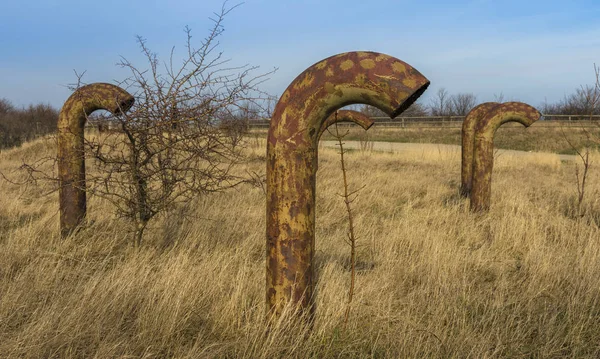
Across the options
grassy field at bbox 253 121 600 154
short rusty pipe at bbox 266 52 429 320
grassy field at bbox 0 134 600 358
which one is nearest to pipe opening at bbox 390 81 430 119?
short rusty pipe at bbox 266 52 429 320

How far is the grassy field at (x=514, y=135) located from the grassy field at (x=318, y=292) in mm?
16553

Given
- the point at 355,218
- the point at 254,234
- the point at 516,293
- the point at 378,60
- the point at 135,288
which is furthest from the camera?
the point at 355,218

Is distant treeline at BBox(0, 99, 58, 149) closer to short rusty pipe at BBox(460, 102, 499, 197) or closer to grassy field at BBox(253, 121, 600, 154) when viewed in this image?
grassy field at BBox(253, 121, 600, 154)

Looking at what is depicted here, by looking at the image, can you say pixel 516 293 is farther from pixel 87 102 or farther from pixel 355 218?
pixel 87 102

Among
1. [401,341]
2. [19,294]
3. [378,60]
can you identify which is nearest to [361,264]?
[401,341]

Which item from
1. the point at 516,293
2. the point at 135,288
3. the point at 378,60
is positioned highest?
the point at 378,60

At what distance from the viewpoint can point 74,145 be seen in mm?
3873

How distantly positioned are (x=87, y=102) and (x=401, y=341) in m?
3.21

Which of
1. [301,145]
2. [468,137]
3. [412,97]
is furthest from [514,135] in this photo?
[301,145]

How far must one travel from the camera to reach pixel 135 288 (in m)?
2.68

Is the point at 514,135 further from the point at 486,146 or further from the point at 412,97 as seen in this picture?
the point at 412,97

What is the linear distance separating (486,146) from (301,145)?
14.9 feet

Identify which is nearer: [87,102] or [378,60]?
[378,60]

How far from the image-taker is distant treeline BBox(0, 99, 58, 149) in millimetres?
28609
